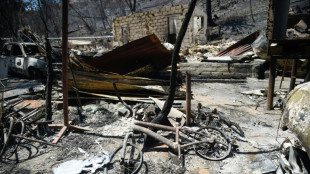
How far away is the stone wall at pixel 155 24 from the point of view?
50.4 ft

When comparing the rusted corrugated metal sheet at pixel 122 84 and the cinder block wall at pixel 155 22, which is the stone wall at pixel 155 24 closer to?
the cinder block wall at pixel 155 22


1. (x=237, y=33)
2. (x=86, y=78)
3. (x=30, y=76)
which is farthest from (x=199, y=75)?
(x=237, y=33)

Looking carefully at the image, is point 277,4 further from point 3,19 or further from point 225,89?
point 3,19

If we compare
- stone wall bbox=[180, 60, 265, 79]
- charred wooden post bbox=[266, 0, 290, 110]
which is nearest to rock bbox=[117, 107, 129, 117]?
stone wall bbox=[180, 60, 265, 79]

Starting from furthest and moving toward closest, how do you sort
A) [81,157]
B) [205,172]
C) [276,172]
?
[81,157]
[205,172]
[276,172]

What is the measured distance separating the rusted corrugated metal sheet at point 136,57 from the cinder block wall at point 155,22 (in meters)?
9.67

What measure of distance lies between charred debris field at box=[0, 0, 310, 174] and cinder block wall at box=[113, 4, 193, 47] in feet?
20.9

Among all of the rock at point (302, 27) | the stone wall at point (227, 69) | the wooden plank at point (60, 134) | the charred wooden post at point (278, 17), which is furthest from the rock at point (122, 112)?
the rock at point (302, 27)

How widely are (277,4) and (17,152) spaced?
27.8 ft

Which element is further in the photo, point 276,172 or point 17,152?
point 17,152

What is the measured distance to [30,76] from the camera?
984 cm

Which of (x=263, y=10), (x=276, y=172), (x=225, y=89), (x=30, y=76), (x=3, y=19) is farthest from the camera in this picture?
(x=263, y=10)

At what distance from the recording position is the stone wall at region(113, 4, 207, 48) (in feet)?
50.4

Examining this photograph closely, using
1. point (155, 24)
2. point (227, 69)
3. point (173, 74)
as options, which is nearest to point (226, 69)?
point (227, 69)
